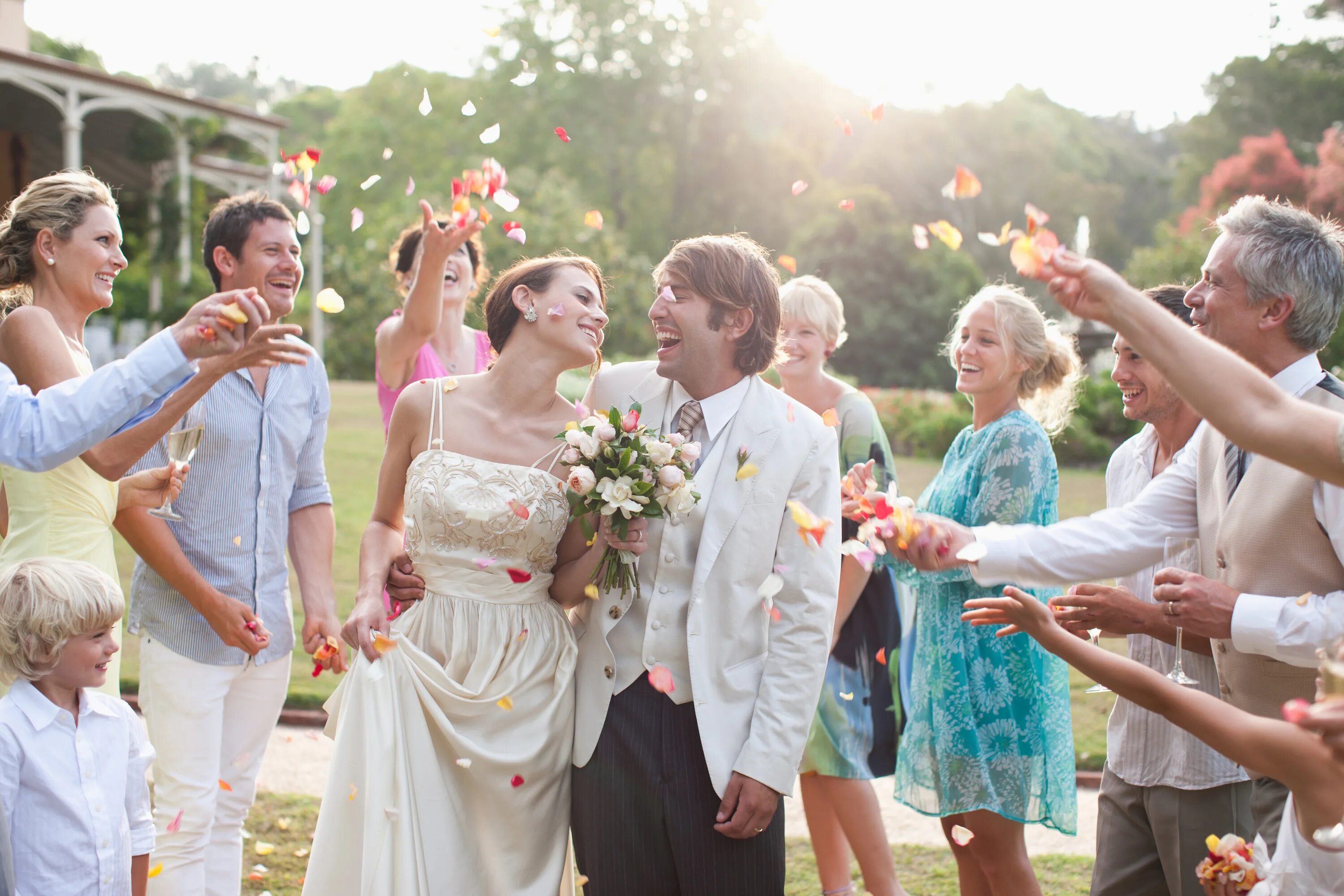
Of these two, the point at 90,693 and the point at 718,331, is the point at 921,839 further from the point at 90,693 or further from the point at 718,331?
the point at 90,693

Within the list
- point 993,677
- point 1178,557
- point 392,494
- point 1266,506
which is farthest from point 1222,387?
point 392,494

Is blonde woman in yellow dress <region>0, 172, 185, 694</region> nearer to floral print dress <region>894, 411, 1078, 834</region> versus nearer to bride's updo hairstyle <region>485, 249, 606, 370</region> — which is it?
bride's updo hairstyle <region>485, 249, 606, 370</region>

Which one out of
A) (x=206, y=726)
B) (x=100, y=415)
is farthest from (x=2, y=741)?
(x=206, y=726)

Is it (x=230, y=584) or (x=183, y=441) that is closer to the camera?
(x=183, y=441)

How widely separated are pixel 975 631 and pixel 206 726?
111 inches

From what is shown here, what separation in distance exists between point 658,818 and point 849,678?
1960 mm

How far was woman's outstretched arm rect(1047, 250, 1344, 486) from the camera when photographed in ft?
7.38

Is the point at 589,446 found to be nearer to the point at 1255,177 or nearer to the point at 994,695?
the point at 994,695

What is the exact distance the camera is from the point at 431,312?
4.54m

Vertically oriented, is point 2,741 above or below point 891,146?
below

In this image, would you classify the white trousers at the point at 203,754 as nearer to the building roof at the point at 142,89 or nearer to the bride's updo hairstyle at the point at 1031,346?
the bride's updo hairstyle at the point at 1031,346

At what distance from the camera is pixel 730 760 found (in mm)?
3105

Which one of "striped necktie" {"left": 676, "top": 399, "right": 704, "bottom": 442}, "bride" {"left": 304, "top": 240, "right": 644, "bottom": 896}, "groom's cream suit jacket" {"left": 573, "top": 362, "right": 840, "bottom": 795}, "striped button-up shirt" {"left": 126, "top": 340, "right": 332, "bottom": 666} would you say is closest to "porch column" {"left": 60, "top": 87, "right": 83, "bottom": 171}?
"striped button-up shirt" {"left": 126, "top": 340, "right": 332, "bottom": 666}

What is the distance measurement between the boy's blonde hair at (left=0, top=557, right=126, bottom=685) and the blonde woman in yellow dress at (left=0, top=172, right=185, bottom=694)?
0.61m
